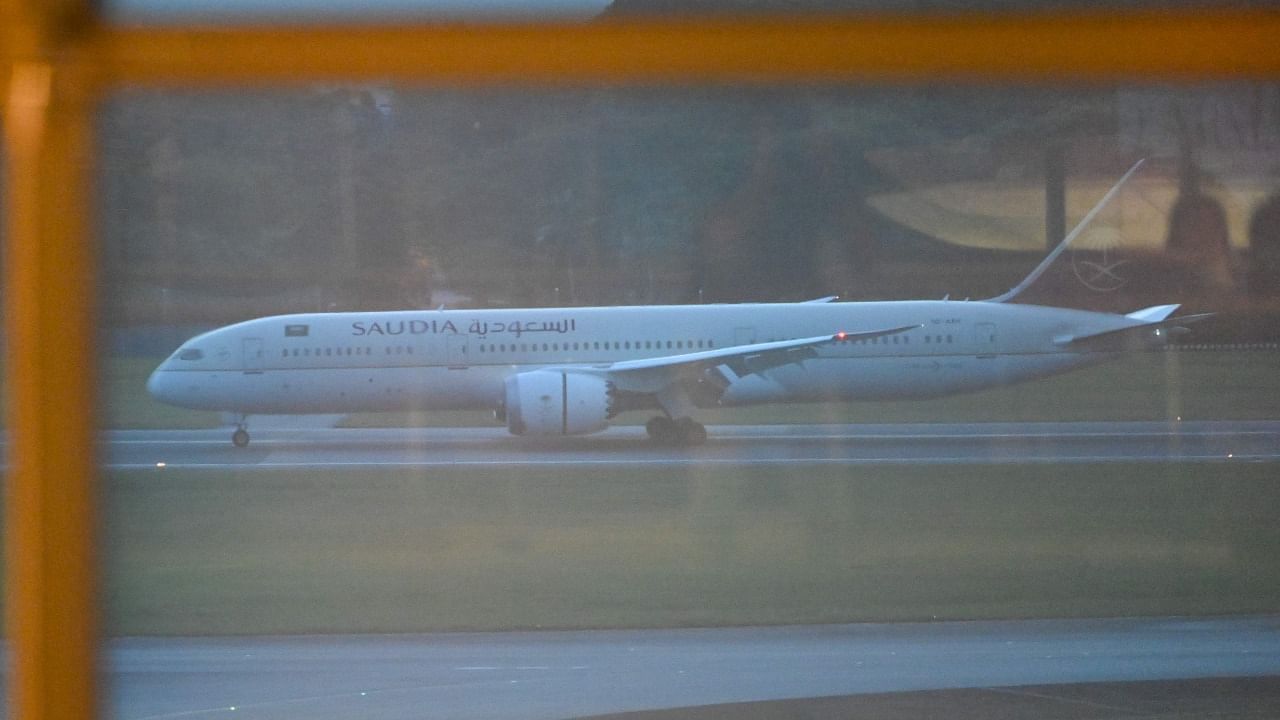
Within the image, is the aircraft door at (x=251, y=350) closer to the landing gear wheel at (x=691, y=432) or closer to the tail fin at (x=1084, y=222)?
the landing gear wheel at (x=691, y=432)

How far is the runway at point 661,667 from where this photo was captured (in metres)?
1.83

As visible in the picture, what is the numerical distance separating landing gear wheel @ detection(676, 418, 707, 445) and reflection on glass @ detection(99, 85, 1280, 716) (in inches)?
98.3

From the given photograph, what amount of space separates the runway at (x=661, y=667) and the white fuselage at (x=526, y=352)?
20.2 inches

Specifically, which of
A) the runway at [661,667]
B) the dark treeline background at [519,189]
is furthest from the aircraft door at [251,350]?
the dark treeline background at [519,189]

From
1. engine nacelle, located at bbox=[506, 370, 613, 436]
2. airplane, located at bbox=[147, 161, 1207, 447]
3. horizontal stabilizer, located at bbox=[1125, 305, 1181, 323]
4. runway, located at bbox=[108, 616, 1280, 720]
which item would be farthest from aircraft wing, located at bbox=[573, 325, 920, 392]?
horizontal stabilizer, located at bbox=[1125, 305, 1181, 323]

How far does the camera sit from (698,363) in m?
10.3

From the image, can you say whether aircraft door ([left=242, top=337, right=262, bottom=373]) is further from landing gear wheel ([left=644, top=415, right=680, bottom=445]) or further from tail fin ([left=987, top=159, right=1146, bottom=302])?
tail fin ([left=987, top=159, right=1146, bottom=302])

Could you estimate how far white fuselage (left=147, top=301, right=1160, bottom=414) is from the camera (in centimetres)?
228

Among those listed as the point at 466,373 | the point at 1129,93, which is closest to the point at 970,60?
the point at 1129,93

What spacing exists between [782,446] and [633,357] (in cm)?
639

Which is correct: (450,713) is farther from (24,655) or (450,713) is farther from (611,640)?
(611,640)

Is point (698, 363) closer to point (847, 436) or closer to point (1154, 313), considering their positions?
point (847, 436)

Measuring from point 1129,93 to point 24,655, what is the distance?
4.51ft

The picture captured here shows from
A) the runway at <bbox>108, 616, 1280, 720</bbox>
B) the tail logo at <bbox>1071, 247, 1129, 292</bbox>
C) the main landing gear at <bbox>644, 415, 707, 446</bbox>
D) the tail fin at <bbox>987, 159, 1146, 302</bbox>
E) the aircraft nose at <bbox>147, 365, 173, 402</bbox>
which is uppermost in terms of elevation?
the tail fin at <bbox>987, 159, 1146, 302</bbox>
